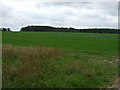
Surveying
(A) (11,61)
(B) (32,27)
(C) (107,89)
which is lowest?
(C) (107,89)

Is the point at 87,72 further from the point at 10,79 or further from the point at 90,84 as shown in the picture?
the point at 10,79

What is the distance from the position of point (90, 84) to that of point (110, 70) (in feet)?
9.72

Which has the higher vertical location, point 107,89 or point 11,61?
point 11,61

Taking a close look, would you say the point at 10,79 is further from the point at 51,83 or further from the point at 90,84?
the point at 90,84

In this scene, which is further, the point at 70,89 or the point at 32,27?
the point at 32,27

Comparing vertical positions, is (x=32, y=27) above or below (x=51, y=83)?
above

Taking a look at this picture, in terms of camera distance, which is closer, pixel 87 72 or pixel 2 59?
pixel 87 72

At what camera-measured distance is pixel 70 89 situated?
22.6 ft

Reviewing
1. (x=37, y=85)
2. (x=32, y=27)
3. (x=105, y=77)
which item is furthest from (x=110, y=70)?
(x=32, y=27)

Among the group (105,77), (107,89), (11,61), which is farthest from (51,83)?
(11,61)

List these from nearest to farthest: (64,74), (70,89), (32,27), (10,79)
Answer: (70,89), (10,79), (64,74), (32,27)

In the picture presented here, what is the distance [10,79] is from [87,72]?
3.30m

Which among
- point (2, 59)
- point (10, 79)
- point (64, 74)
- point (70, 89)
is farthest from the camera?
point (2, 59)

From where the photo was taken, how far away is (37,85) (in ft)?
22.7
